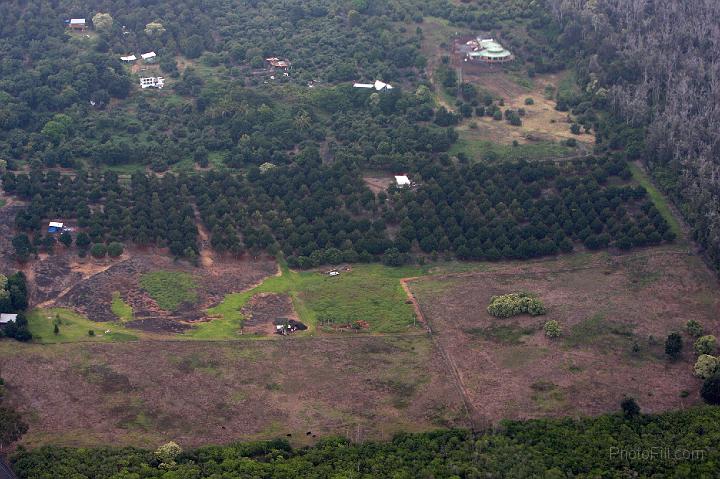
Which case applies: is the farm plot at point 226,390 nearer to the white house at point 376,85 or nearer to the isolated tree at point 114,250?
the isolated tree at point 114,250

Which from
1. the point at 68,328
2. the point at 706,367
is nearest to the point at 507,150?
the point at 706,367

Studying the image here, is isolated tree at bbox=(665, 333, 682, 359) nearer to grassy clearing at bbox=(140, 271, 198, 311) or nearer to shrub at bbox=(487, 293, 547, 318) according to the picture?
shrub at bbox=(487, 293, 547, 318)

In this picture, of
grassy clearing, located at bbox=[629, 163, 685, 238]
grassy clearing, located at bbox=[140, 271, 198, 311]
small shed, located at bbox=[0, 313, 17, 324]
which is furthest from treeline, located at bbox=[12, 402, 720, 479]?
grassy clearing, located at bbox=[629, 163, 685, 238]

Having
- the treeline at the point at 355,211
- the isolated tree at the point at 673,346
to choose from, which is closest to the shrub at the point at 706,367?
the isolated tree at the point at 673,346

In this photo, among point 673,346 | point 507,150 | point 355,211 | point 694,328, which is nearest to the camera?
point 673,346

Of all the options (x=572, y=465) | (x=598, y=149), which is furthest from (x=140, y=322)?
(x=598, y=149)

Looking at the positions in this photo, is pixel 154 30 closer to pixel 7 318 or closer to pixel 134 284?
pixel 134 284

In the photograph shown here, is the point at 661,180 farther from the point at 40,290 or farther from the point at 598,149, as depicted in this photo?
the point at 40,290
